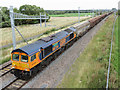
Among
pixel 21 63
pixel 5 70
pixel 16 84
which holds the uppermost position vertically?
pixel 21 63

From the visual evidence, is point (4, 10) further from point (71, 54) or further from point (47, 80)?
point (47, 80)

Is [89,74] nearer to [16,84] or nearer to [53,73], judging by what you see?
[53,73]

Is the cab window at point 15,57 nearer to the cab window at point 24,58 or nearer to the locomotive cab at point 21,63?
the locomotive cab at point 21,63

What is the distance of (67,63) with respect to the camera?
1469cm

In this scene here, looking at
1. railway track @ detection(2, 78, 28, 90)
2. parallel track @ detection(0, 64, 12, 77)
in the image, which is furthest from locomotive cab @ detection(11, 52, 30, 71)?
parallel track @ detection(0, 64, 12, 77)

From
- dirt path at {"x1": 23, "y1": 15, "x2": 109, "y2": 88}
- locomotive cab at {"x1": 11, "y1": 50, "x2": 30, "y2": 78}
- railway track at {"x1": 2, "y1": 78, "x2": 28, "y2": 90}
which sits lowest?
railway track at {"x1": 2, "y1": 78, "x2": 28, "y2": 90}

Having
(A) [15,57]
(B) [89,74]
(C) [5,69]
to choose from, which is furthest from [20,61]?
(B) [89,74]

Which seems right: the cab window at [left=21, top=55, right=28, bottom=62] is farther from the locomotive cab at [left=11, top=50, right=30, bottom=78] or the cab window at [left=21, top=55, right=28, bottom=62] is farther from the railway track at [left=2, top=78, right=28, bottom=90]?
the railway track at [left=2, top=78, right=28, bottom=90]

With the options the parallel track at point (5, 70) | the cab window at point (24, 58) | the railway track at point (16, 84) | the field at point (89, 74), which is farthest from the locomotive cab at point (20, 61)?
the field at point (89, 74)

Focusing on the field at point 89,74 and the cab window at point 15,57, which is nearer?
the field at point 89,74

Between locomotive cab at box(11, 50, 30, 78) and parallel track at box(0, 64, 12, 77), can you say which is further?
parallel track at box(0, 64, 12, 77)

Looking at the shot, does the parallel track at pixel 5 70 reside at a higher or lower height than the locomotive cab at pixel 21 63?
lower

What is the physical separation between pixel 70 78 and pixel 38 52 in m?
4.14

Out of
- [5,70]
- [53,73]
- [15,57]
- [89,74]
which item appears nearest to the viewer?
[15,57]
